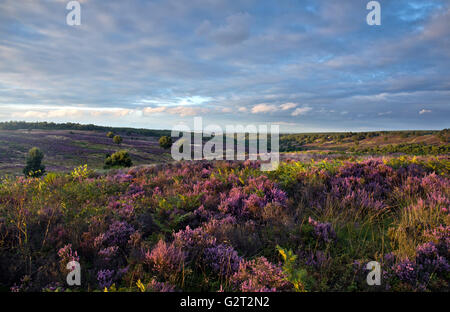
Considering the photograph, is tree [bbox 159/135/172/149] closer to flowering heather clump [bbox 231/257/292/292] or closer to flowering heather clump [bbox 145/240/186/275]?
flowering heather clump [bbox 145/240/186/275]

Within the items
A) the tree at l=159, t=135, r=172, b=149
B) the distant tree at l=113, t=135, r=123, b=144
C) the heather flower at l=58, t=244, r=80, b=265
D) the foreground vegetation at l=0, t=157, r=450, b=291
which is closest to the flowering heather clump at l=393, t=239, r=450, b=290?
the foreground vegetation at l=0, t=157, r=450, b=291

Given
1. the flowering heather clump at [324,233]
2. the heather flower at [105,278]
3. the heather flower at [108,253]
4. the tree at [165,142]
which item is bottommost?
the heather flower at [105,278]

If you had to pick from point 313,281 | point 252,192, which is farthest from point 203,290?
point 252,192

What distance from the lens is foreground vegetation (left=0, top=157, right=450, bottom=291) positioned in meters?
2.82

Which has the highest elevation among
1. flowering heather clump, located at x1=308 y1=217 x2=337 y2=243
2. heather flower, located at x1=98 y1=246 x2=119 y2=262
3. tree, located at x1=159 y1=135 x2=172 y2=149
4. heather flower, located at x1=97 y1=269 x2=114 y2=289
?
tree, located at x1=159 y1=135 x2=172 y2=149

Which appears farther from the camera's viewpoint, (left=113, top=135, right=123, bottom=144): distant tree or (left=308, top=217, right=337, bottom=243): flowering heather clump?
(left=113, top=135, right=123, bottom=144): distant tree

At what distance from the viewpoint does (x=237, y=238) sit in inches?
152

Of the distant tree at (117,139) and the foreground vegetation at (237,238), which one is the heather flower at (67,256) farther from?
the distant tree at (117,139)

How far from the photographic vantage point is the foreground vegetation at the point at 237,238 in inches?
111

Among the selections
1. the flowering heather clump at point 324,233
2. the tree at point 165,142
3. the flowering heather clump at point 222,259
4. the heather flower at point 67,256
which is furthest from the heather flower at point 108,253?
the tree at point 165,142

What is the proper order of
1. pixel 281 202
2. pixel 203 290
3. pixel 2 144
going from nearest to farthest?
1. pixel 203 290
2. pixel 281 202
3. pixel 2 144
